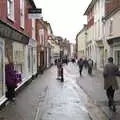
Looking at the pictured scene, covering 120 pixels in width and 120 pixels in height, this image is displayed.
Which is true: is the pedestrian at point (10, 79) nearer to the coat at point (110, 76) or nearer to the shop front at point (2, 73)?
the shop front at point (2, 73)

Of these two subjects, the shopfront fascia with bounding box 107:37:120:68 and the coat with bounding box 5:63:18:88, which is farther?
the shopfront fascia with bounding box 107:37:120:68

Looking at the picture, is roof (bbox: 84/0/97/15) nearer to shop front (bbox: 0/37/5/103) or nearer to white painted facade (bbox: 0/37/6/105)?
white painted facade (bbox: 0/37/6/105)

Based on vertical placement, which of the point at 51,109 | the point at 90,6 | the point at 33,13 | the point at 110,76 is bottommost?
the point at 51,109

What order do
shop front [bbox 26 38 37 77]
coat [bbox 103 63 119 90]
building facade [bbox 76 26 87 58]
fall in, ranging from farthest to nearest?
building facade [bbox 76 26 87 58] < shop front [bbox 26 38 37 77] < coat [bbox 103 63 119 90]

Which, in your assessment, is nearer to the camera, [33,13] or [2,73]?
[2,73]

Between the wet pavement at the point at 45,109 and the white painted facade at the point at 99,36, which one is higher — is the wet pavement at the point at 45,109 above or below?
below

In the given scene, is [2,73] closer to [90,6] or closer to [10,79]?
[10,79]

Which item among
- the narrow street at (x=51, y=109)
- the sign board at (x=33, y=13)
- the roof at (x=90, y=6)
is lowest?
the narrow street at (x=51, y=109)

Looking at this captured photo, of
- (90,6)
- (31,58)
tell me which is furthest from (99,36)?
(31,58)

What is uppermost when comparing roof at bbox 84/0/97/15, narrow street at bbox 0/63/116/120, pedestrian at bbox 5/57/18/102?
roof at bbox 84/0/97/15

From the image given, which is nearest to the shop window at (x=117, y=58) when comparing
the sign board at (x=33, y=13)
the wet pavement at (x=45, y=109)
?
the sign board at (x=33, y=13)

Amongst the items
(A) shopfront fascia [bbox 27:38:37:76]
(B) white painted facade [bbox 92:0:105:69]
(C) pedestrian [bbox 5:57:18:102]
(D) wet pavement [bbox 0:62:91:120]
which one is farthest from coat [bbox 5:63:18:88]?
(B) white painted facade [bbox 92:0:105:69]

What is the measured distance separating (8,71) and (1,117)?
326 cm

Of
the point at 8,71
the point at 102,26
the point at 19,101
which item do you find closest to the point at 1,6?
the point at 8,71
